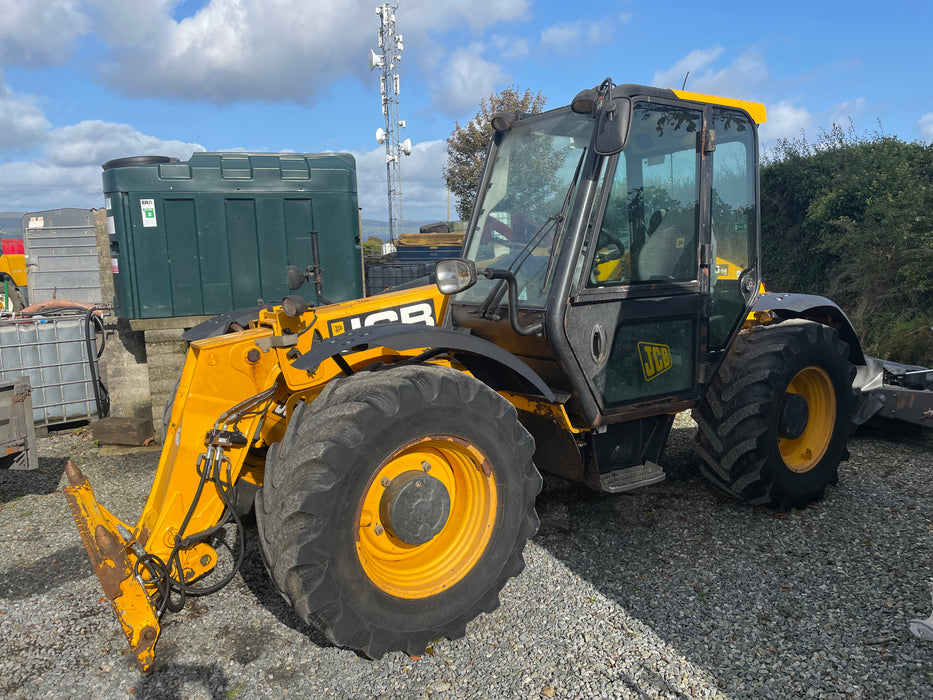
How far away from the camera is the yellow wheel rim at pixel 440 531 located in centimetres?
312

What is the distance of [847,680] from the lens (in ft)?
9.56

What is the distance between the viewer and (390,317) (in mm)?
3814

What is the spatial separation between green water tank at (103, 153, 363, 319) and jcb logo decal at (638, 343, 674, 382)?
4.54 meters

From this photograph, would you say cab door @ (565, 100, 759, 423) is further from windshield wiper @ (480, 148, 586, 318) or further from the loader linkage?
the loader linkage

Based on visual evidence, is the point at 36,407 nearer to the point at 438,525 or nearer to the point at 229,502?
the point at 229,502

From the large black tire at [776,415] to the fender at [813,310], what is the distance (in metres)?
0.23

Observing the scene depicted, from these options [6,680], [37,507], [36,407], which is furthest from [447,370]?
[36,407]

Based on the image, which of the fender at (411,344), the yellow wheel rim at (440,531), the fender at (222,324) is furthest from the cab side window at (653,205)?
the fender at (222,324)

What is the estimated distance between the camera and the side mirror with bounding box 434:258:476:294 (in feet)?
10.8

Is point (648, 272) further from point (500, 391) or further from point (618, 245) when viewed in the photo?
point (500, 391)

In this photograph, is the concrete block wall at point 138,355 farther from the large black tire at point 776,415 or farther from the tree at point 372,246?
the tree at point 372,246

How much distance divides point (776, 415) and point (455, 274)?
2412 millimetres

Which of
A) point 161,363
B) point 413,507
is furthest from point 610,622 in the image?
point 161,363

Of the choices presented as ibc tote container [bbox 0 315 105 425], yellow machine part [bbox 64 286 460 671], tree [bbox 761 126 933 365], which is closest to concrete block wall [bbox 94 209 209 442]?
ibc tote container [bbox 0 315 105 425]
